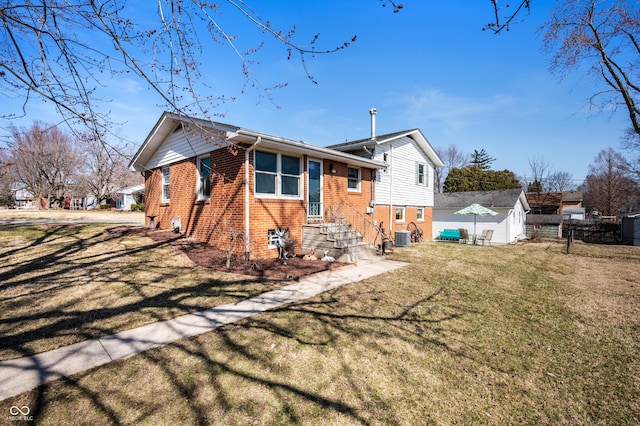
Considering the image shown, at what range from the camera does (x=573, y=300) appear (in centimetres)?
645

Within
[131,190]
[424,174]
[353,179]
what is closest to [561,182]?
[424,174]

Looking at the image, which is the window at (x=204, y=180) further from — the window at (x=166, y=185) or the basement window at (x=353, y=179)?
the basement window at (x=353, y=179)

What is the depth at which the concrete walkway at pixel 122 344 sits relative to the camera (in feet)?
10.0

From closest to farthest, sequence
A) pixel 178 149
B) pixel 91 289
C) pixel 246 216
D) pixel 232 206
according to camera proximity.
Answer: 1. pixel 91 289
2. pixel 246 216
3. pixel 232 206
4. pixel 178 149

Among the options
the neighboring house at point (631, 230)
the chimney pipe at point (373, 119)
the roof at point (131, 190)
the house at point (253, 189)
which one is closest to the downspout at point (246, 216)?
the house at point (253, 189)

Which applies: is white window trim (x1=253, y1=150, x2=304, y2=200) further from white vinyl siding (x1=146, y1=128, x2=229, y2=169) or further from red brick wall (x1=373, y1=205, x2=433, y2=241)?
red brick wall (x1=373, y1=205, x2=433, y2=241)

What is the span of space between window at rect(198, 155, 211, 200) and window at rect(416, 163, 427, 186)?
12447 millimetres

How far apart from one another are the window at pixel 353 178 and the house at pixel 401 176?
1277 millimetres

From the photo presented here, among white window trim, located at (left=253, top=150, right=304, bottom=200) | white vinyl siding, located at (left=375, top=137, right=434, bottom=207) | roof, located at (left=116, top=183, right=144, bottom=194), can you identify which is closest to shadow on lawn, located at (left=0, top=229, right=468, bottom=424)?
white window trim, located at (left=253, top=150, right=304, bottom=200)

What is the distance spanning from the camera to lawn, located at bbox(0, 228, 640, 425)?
2.71 metres

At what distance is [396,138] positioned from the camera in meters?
14.9

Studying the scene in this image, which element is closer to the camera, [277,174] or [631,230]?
[277,174]

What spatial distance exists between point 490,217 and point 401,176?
10246 millimetres

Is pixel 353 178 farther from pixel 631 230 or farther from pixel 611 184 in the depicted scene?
pixel 611 184
